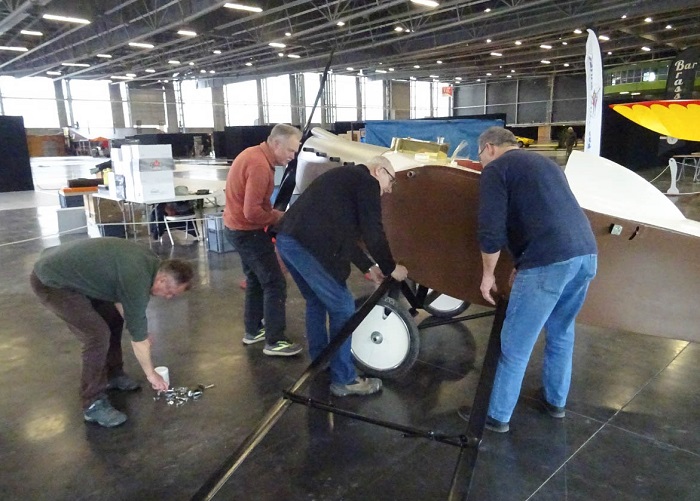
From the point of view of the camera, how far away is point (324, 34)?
61.4 feet

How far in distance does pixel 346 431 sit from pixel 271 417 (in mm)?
645

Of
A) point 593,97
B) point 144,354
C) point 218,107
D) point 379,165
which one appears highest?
point 218,107

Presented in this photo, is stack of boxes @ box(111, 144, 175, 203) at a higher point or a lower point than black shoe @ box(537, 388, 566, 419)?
higher

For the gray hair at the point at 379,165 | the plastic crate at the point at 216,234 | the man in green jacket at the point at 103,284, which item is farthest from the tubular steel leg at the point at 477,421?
the plastic crate at the point at 216,234

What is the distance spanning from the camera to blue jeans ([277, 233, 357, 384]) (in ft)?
8.43

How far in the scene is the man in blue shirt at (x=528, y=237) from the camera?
2.16 meters

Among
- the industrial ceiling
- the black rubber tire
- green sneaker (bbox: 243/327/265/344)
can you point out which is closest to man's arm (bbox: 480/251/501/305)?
the black rubber tire

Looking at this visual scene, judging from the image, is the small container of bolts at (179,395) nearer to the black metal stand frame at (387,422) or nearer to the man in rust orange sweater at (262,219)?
the man in rust orange sweater at (262,219)

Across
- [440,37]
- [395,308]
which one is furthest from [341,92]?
[395,308]

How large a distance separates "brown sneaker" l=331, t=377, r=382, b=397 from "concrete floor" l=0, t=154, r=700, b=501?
5cm

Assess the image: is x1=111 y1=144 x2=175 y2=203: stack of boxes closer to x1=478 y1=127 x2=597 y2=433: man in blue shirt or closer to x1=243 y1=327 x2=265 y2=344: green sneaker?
x1=243 y1=327 x2=265 y2=344: green sneaker

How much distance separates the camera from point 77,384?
3107mm

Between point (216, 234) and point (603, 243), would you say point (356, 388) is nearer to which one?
point (603, 243)

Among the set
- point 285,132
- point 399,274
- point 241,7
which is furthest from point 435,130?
point 241,7
